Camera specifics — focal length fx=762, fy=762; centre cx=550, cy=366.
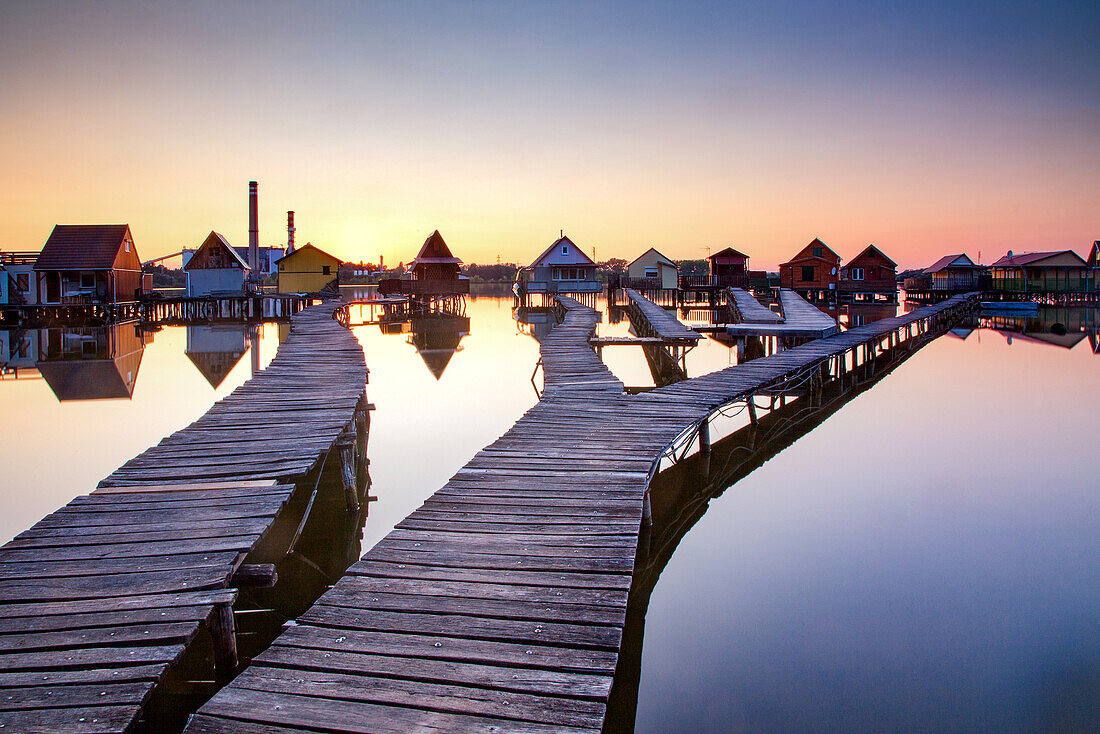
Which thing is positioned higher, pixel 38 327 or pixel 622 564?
pixel 38 327

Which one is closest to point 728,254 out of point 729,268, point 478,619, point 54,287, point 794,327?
point 729,268

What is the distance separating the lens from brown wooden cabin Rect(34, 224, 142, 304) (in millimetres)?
37844

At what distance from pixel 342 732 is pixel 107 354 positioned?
2668 centimetres

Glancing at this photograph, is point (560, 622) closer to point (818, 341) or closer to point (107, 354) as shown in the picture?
point (818, 341)

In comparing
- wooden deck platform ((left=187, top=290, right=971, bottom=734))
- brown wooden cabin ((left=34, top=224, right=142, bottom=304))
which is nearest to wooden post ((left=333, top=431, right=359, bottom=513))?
wooden deck platform ((left=187, top=290, right=971, bottom=734))

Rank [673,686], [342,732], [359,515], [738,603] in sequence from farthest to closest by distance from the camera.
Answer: [359,515] < [738,603] < [673,686] < [342,732]

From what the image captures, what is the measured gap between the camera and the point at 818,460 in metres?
13.2

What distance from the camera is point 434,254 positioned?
48.7 m

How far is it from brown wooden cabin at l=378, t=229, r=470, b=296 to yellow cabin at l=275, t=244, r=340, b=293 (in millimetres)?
4612

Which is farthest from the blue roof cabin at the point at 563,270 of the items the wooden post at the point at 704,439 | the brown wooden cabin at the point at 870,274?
the wooden post at the point at 704,439

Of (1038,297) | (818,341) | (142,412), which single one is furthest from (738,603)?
(1038,297)

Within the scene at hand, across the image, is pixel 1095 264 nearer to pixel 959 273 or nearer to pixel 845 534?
pixel 959 273

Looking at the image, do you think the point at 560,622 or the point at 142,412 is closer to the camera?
the point at 560,622

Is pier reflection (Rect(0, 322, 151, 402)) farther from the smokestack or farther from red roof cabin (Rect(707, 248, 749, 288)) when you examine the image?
red roof cabin (Rect(707, 248, 749, 288))
